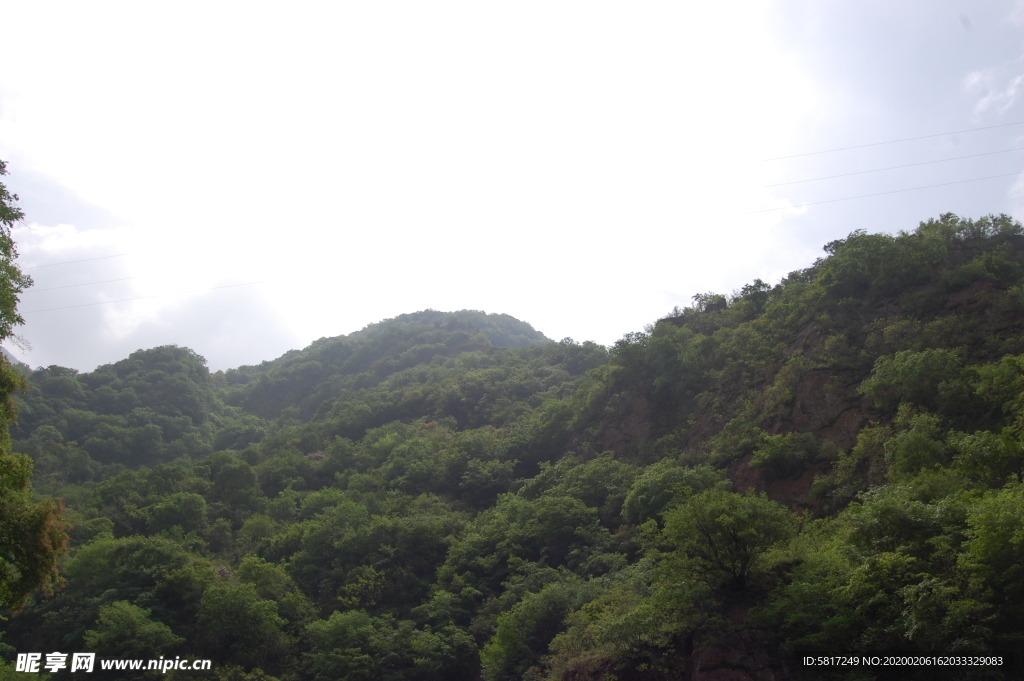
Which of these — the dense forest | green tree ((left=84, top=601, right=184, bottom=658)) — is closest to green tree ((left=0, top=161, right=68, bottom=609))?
the dense forest

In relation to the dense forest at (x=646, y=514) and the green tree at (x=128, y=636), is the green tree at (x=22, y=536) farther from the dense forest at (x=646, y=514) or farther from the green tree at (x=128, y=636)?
the green tree at (x=128, y=636)

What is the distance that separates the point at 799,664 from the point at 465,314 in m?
116

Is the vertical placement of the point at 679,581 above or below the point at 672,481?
below

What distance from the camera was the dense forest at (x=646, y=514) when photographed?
15.3 m

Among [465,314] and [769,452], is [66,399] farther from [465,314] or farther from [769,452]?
[465,314]

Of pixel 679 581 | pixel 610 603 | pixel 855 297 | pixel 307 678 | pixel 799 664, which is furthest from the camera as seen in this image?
pixel 855 297

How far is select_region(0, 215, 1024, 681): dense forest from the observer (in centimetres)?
1534

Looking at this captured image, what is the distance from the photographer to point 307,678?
82.1ft

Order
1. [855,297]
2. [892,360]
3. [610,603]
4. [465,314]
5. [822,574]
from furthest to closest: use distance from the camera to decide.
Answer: [465,314] → [855,297] → [892,360] → [610,603] → [822,574]

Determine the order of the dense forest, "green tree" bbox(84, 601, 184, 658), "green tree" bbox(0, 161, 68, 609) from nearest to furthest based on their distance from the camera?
"green tree" bbox(0, 161, 68, 609) → the dense forest → "green tree" bbox(84, 601, 184, 658)

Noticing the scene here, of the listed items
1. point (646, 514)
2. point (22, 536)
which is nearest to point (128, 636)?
point (22, 536)

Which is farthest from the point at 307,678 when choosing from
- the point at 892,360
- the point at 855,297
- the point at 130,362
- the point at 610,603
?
the point at 130,362

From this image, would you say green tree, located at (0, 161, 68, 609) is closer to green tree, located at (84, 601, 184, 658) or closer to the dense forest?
the dense forest

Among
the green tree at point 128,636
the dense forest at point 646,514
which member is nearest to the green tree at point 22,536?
the dense forest at point 646,514
